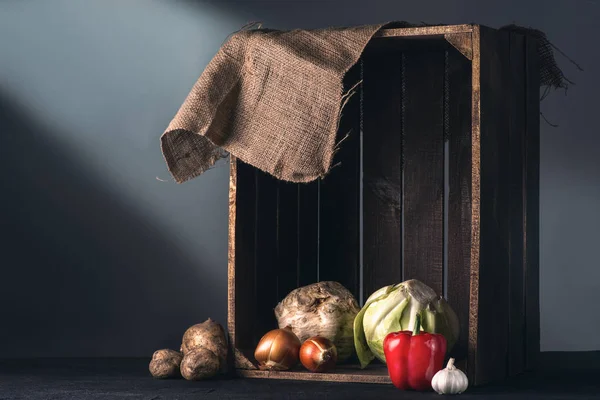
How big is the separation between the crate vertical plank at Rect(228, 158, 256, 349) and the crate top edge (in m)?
0.65

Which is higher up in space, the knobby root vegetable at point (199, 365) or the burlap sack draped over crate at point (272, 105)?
the burlap sack draped over crate at point (272, 105)

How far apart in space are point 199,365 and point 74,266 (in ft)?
3.62

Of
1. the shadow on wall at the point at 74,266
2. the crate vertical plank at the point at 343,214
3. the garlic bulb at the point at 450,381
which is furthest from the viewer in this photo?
the shadow on wall at the point at 74,266

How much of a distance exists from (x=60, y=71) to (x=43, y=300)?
94 cm

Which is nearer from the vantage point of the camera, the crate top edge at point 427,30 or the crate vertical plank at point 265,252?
the crate top edge at point 427,30

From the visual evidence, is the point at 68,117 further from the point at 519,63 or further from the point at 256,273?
the point at 519,63

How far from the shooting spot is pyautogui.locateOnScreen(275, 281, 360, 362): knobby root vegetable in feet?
11.0

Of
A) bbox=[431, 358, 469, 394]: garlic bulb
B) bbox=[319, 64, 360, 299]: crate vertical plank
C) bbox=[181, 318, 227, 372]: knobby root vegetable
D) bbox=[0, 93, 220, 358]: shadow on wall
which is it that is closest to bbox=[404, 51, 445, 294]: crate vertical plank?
bbox=[319, 64, 360, 299]: crate vertical plank

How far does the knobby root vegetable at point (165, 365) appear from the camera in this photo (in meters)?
3.25

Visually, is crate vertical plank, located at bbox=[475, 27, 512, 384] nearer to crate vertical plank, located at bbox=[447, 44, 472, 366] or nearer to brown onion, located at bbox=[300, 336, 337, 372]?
crate vertical plank, located at bbox=[447, 44, 472, 366]

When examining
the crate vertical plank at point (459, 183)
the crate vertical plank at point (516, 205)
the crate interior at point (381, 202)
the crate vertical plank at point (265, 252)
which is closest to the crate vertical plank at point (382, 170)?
the crate interior at point (381, 202)

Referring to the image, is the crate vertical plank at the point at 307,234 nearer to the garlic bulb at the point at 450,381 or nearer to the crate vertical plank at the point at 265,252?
the crate vertical plank at the point at 265,252

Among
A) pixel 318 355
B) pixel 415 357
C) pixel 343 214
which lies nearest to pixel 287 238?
pixel 343 214

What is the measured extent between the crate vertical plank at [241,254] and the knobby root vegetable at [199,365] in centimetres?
12
